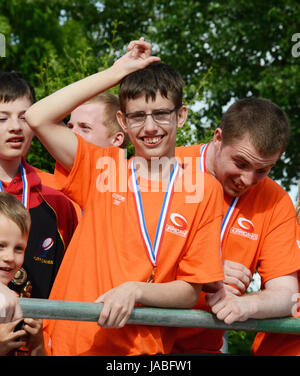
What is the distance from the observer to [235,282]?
3.71 meters

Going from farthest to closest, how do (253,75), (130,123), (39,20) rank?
1. (253,75)
2. (39,20)
3. (130,123)

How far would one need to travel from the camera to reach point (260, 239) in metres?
3.97

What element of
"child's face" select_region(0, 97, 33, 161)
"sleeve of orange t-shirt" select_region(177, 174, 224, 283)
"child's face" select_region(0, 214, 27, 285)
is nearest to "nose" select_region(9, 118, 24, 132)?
"child's face" select_region(0, 97, 33, 161)

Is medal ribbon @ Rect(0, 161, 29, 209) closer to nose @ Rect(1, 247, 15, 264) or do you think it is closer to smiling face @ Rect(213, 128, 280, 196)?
nose @ Rect(1, 247, 15, 264)

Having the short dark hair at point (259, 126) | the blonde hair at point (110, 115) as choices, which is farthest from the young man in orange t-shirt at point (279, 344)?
the blonde hair at point (110, 115)

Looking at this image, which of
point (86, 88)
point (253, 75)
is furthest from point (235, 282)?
point (253, 75)

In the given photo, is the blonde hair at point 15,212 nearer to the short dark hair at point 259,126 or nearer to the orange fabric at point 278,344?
the short dark hair at point 259,126

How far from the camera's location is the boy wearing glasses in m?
3.17

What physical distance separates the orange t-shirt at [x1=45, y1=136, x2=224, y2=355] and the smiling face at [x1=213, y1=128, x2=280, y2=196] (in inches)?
18.3

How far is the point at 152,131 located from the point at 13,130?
3.57ft

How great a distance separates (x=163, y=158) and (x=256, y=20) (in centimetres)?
1414

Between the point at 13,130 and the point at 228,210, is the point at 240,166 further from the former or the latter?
the point at 13,130

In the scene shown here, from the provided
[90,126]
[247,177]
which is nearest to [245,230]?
[247,177]

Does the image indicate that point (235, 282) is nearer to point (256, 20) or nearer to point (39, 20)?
point (39, 20)
